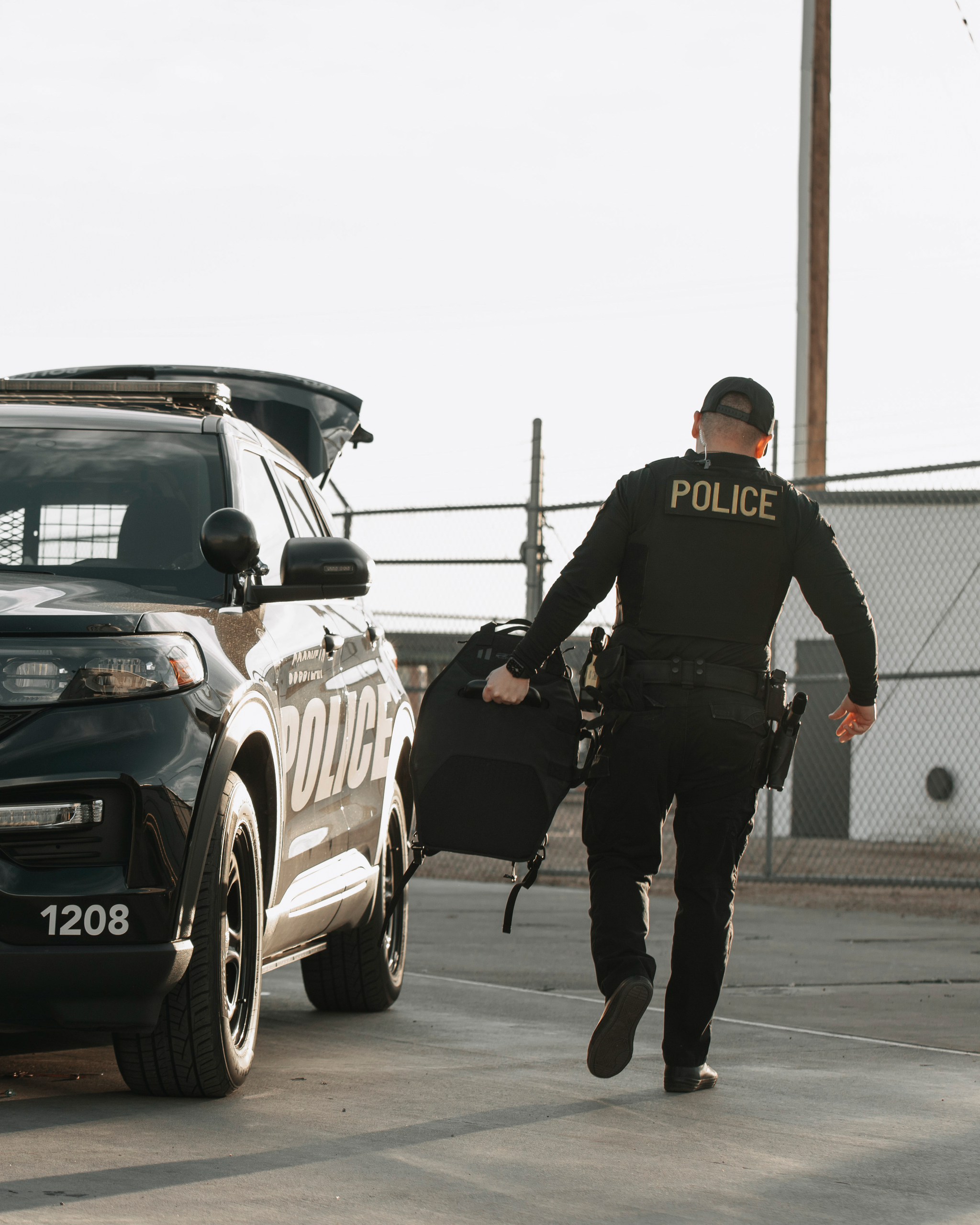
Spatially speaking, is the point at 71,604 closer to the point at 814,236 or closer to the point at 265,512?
the point at 265,512

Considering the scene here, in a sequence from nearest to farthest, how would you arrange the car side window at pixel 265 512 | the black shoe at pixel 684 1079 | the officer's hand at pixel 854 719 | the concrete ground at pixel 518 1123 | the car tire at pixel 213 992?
the concrete ground at pixel 518 1123
the car tire at pixel 213 992
the black shoe at pixel 684 1079
the officer's hand at pixel 854 719
the car side window at pixel 265 512

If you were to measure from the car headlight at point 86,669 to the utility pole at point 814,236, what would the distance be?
45.1 feet

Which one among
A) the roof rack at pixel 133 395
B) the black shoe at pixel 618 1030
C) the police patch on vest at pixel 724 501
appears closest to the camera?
the black shoe at pixel 618 1030

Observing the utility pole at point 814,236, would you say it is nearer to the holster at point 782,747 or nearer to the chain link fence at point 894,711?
the chain link fence at point 894,711

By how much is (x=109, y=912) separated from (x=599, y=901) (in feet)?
4.86

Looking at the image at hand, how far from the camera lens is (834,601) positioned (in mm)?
5113

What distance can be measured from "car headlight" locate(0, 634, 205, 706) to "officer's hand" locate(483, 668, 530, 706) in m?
0.99

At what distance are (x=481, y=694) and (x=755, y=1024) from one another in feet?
6.79

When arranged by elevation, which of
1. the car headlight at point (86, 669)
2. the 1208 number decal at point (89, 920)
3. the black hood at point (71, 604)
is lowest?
the 1208 number decal at point (89, 920)

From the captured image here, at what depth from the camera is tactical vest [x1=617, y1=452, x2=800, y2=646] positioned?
16.4 feet

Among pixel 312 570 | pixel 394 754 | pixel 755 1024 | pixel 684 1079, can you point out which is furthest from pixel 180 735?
pixel 755 1024

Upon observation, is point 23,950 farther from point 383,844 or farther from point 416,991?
point 416,991

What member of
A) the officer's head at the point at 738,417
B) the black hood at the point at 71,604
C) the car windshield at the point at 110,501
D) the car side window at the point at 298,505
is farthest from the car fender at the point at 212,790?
the officer's head at the point at 738,417

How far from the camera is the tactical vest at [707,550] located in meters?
5.01
